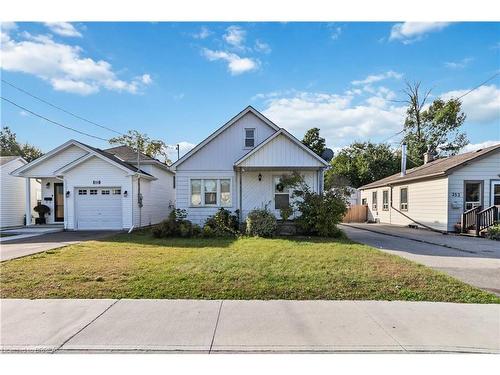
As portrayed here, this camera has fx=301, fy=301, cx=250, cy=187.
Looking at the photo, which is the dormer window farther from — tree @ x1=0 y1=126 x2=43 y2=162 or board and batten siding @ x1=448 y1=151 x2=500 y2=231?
tree @ x1=0 y1=126 x2=43 y2=162

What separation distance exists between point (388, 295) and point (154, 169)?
17.4 metres

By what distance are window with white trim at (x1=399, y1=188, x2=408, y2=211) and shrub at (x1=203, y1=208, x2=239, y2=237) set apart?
1266cm

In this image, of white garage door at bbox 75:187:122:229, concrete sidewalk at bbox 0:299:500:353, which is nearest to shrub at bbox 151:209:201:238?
white garage door at bbox 75:187:122:229

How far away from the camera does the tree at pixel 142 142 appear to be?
4012 centimetres

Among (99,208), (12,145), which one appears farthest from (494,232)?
(12,145)

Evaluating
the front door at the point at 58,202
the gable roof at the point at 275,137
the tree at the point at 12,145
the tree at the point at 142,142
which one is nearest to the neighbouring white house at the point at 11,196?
the front door at the point at 58,202

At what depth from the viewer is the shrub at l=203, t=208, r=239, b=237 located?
13086 mm

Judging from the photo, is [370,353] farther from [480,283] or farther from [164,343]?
[480,283]

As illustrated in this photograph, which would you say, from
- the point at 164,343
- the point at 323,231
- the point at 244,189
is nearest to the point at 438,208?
the point at 323,231

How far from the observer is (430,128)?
111 ft

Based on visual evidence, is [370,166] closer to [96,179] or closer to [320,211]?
[320,211]

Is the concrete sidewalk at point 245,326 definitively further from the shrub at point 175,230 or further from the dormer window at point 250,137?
the dormer window at point 250,137

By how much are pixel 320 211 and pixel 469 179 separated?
9.23 metres

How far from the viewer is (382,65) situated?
25.9 feet
